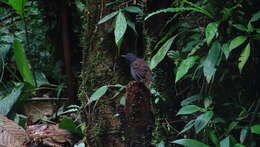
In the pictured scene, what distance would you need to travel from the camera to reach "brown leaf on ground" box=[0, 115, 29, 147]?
4.50 metres

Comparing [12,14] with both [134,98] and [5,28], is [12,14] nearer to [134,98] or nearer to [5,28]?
[5,28]

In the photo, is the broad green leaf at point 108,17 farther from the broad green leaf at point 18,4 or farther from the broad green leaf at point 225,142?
the broad green leaf at point 18,4

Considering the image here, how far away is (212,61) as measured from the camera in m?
3.18

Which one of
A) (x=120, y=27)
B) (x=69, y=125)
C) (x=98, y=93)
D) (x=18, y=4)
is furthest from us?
(x=18, y=4)

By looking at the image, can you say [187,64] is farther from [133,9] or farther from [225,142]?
[133,9]

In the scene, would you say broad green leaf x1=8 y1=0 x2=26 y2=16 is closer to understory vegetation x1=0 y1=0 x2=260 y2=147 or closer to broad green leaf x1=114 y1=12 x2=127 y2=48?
understory vegetation x1=0 y1=0 x2=260 y2=147

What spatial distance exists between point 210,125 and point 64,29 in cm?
288

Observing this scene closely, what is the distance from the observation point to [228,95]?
11.4 feet

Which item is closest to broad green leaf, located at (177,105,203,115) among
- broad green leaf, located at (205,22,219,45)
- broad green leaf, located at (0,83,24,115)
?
broad green leaf, located at (205,22,219,45)

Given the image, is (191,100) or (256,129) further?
(191,100)

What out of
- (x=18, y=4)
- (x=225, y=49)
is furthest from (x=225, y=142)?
(x=18, y=4)

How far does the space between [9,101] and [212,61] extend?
2845 millimetres

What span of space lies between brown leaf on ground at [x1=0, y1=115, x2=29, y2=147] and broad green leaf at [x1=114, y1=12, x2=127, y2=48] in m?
1.42

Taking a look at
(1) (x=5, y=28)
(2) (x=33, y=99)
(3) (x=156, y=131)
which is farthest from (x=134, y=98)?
(1) (x=5, y=28)
